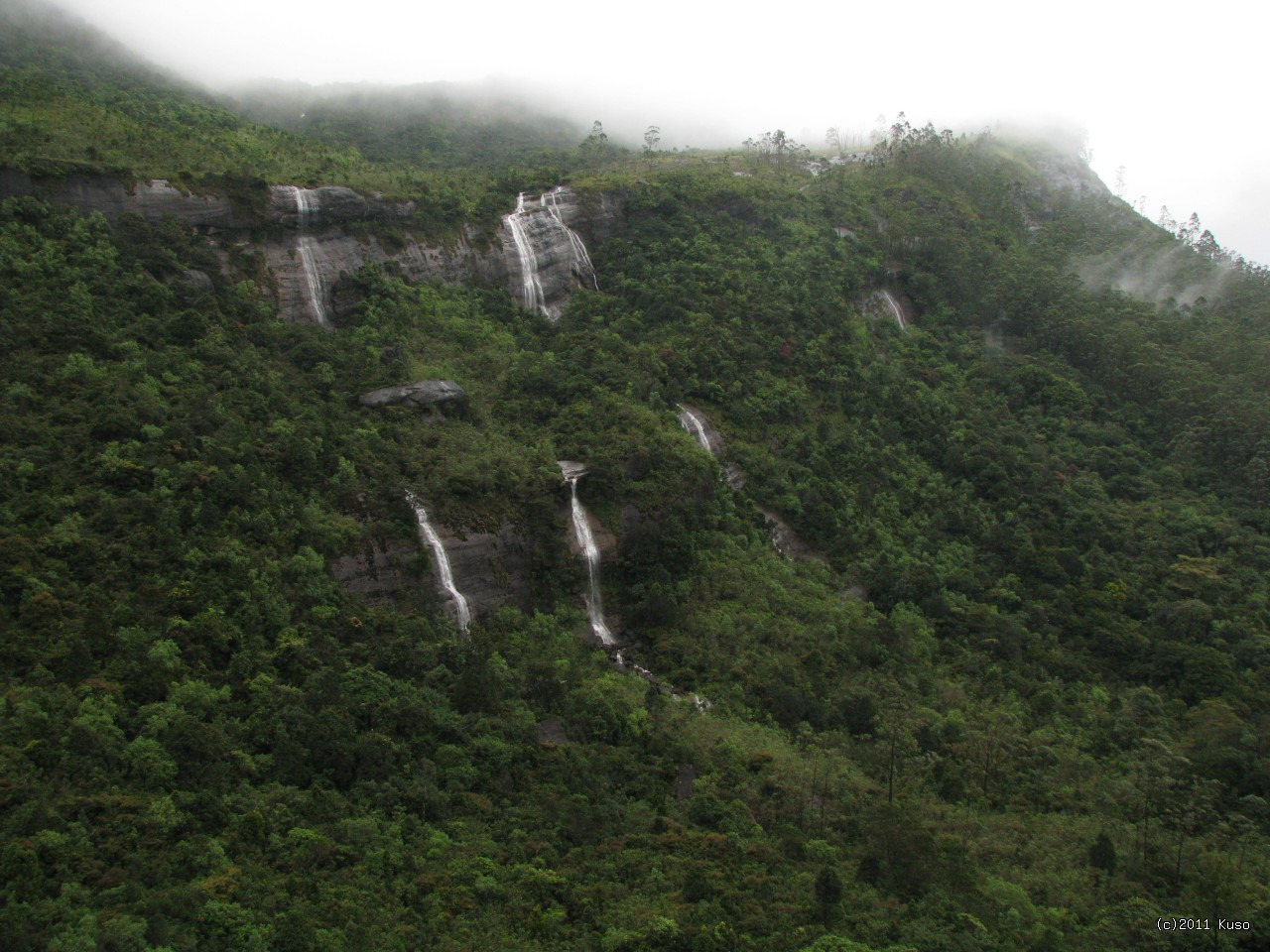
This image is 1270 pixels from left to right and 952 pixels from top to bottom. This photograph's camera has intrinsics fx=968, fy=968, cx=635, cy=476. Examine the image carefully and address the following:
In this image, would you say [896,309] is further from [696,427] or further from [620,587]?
[620,587]

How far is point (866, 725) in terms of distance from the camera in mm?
27953

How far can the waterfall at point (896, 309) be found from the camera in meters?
52.6

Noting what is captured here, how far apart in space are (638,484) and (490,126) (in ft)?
187

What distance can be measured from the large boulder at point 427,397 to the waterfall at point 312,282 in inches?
254

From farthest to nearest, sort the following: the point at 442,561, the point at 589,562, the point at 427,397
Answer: the point at 427,397 < the point at 589,562 < the point at 442,561

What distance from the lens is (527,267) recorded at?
4588 cm

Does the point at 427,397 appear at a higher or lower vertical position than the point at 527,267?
lower

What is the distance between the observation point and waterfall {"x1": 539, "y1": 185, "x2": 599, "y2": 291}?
4825 cm

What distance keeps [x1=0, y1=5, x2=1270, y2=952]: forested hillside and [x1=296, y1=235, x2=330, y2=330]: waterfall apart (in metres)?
0.90

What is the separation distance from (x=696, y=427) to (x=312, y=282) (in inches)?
643

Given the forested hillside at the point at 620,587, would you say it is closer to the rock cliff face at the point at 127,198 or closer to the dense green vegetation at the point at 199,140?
the rock cliff face at the point at 127,198

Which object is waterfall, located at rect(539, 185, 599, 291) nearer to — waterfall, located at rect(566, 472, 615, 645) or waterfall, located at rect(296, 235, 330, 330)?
waterfall, located at rect(296, 235, 330, 330)

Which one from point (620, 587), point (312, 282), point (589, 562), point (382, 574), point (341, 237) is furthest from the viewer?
point (341, 237)

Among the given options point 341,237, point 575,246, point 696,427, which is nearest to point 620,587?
point 696,427
